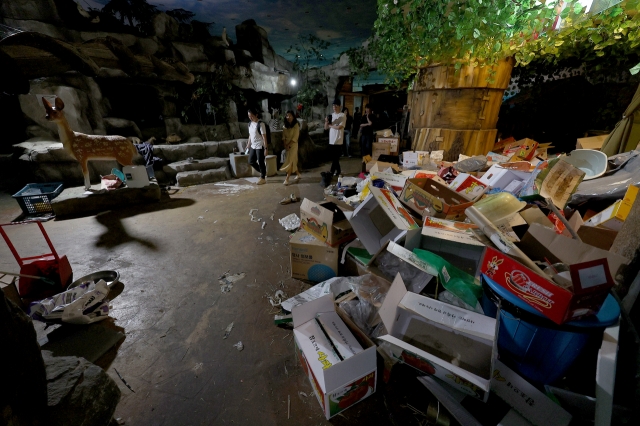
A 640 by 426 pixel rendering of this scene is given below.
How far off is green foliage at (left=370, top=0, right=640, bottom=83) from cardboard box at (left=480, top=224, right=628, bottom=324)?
2112 millimetres

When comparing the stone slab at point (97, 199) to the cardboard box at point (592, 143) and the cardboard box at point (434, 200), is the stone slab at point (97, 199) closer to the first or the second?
the cardboard box at point (434, 200)

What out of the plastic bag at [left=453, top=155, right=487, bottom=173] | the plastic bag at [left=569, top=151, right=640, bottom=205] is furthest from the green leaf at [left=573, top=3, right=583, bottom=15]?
the plastic bag at [left=453, top=155, right=487, bottom=173]

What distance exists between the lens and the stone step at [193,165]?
632cm

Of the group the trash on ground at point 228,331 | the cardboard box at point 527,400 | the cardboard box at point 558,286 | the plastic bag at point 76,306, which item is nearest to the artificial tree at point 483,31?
the cardboard box at point 558,286

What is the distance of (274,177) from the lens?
6.86m

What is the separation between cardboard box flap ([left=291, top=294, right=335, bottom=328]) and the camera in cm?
171

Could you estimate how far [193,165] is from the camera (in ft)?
21.1

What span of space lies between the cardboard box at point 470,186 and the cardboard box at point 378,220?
0.90m

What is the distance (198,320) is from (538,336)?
8.01 ft

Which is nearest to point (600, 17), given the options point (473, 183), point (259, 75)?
point (473, 183)

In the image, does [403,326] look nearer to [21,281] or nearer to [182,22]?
[21,281]

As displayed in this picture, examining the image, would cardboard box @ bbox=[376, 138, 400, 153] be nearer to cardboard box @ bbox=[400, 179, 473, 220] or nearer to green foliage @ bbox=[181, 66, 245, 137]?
cardboard box @ bbox=[400, 179, 473, 220]

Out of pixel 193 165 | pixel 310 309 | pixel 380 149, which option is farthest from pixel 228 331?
pixel 193 165

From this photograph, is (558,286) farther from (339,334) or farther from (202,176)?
(202,176)
